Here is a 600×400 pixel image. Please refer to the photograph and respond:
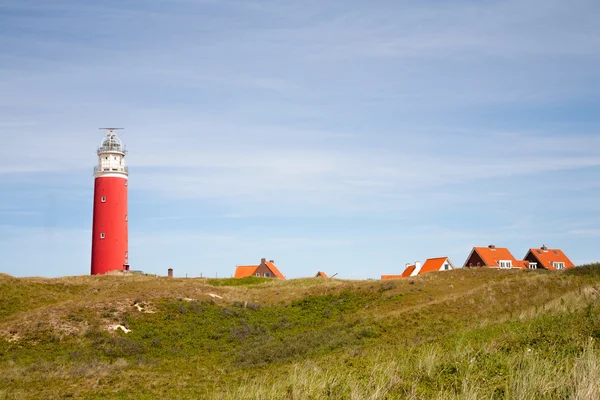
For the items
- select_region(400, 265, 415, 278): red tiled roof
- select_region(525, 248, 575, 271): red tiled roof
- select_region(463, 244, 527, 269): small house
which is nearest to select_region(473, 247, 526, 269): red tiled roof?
select_region(463, 244, 527, 269): small house

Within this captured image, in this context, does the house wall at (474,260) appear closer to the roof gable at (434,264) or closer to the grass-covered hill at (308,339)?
the roof gable at (434,264)

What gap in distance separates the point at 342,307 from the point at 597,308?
74.4 ft

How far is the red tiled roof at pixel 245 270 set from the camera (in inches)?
3418

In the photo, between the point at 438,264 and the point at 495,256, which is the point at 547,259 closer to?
the point at 495,256

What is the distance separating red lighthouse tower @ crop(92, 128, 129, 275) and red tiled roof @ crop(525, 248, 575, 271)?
2167 inches

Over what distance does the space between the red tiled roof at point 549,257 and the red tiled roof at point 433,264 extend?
13.6m

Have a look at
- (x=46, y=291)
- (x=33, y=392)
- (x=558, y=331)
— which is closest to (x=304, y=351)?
(x=33, y=392)

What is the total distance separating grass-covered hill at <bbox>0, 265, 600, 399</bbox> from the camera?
12.0 meters

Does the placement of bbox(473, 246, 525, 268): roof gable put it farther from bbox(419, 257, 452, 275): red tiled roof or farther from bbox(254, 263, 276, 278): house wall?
bbox(254, 263, 276, 278): house wall

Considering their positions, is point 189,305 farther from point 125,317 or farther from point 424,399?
point 424,399

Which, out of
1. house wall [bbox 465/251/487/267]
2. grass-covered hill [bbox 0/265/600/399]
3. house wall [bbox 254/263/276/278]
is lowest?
grass-covered hill [bbox 0/265/600/399]

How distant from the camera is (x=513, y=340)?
51.5ft

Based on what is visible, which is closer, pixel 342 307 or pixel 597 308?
pixel 597 308

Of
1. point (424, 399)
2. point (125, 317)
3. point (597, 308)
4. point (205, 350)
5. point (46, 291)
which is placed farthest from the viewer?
point (46, 291)
